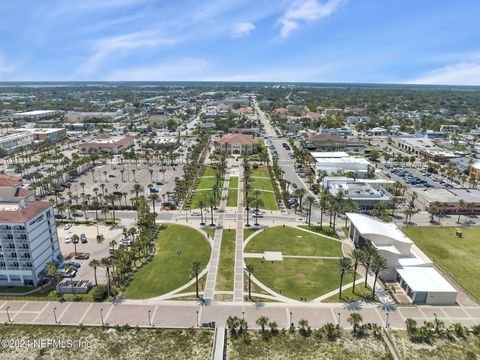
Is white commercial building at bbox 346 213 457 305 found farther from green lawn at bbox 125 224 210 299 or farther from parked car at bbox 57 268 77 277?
parked car at bbox 57 268 77 277

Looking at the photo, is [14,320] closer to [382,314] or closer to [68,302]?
[68,302]

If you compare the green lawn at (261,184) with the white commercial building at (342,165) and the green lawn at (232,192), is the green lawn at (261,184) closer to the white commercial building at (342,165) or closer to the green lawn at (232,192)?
the green lawn at (232,192)

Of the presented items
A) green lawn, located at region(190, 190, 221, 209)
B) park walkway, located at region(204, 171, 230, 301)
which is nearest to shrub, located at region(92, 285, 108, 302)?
park walkway, located at region(204, 171, 230, 301)

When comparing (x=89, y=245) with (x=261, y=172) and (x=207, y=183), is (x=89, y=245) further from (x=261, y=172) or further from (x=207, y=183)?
(x=261, y=172)

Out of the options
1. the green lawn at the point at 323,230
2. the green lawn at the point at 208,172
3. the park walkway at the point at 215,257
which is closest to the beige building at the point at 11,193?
the park walkway at the point at 215,257

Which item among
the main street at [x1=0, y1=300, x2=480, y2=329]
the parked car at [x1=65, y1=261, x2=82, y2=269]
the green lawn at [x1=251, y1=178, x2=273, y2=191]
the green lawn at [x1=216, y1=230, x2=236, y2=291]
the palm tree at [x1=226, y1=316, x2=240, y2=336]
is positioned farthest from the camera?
the green lawn at [x1=251, y1=178, x2=273, y2=191]

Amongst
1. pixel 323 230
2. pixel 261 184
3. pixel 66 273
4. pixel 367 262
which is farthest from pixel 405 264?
pixel 66 273
